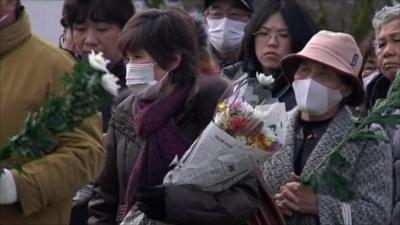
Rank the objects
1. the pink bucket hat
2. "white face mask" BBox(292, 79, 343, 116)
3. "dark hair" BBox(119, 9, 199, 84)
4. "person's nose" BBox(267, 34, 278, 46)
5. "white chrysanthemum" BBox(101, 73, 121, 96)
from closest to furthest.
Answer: "white chrysanthemum" BBox(101, 73, 121, 96)
"dark hair" BBox(119, 9, 199, 84)
"white face mask" BBox(292, 79, 343, 116)
the pink bucket hat
"person's nose" BBox(267, 34, 278, 46)

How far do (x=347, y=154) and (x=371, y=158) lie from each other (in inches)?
4.5

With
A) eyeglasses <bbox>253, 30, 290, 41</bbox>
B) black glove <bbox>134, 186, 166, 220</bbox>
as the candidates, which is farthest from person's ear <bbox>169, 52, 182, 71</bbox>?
eyeglasses <bbox>253, 30, 290, 41</bbox>

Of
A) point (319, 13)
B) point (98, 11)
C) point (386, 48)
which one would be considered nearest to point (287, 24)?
point (386, 48)

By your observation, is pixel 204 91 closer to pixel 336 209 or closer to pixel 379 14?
pixel 336 209

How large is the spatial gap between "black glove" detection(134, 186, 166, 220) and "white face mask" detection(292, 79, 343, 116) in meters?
0.90

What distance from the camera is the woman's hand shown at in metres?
5.71

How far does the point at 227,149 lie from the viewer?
532 centimetres

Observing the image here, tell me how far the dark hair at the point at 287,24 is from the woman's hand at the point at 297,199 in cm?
117

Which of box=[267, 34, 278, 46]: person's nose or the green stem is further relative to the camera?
box=[267, 34, 278, 46]: person's nose

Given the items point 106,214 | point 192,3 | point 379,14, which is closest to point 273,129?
point 106,214

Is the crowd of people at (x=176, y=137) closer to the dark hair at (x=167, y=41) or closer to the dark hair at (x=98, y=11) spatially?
the dark hair at (x=167, y=41)

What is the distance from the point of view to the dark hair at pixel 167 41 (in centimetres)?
558

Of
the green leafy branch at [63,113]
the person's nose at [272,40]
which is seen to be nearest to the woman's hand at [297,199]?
the person's nose at [272,40]

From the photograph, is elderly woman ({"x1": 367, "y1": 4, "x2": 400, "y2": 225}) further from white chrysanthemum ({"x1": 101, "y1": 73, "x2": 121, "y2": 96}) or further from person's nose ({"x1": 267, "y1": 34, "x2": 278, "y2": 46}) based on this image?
white chrysanthemum ({"x1": 101, "y1": 73, "x2": 121, "y2": 96})
